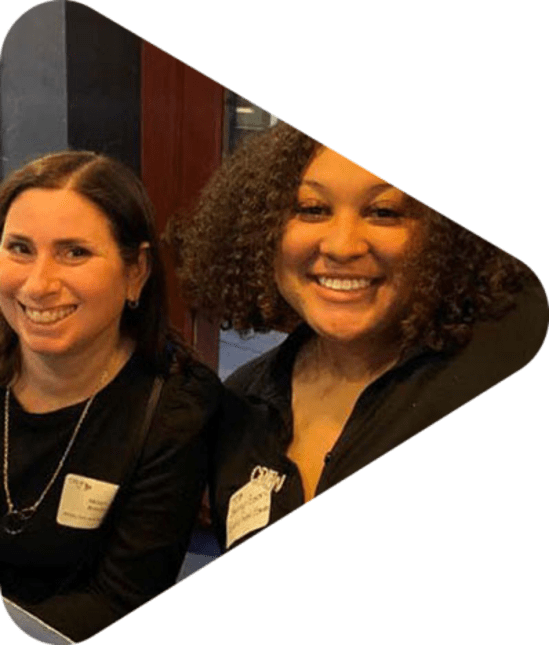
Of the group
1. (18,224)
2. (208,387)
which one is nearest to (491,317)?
(208,387)

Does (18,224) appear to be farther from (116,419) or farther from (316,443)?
(316,443)

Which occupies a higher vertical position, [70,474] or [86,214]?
[86,214]

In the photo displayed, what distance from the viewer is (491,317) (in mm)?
1354

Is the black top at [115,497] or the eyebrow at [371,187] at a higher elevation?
the eyebrow at [371,187]

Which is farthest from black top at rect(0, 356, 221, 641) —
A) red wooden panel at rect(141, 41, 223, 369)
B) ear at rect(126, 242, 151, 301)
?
red wooden panel at rect(141, 41, 223, 369)

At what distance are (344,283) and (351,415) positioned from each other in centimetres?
18

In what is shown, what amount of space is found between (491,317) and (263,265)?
0.31 meters

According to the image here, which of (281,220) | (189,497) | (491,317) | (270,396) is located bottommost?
(189,497)

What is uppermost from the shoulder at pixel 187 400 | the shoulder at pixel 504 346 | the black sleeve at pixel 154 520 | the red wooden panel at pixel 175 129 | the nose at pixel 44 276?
the red wooden panel at pixel 175 129

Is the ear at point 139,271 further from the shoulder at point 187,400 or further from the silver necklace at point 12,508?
the silver necklace at point 12,508

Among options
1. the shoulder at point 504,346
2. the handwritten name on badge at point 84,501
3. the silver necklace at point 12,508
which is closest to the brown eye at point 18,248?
the silver necklace at point 12,508

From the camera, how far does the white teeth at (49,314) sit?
4.35ft

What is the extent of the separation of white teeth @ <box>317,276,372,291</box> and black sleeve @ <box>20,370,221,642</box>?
201mm

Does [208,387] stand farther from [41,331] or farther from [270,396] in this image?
[41,331]
